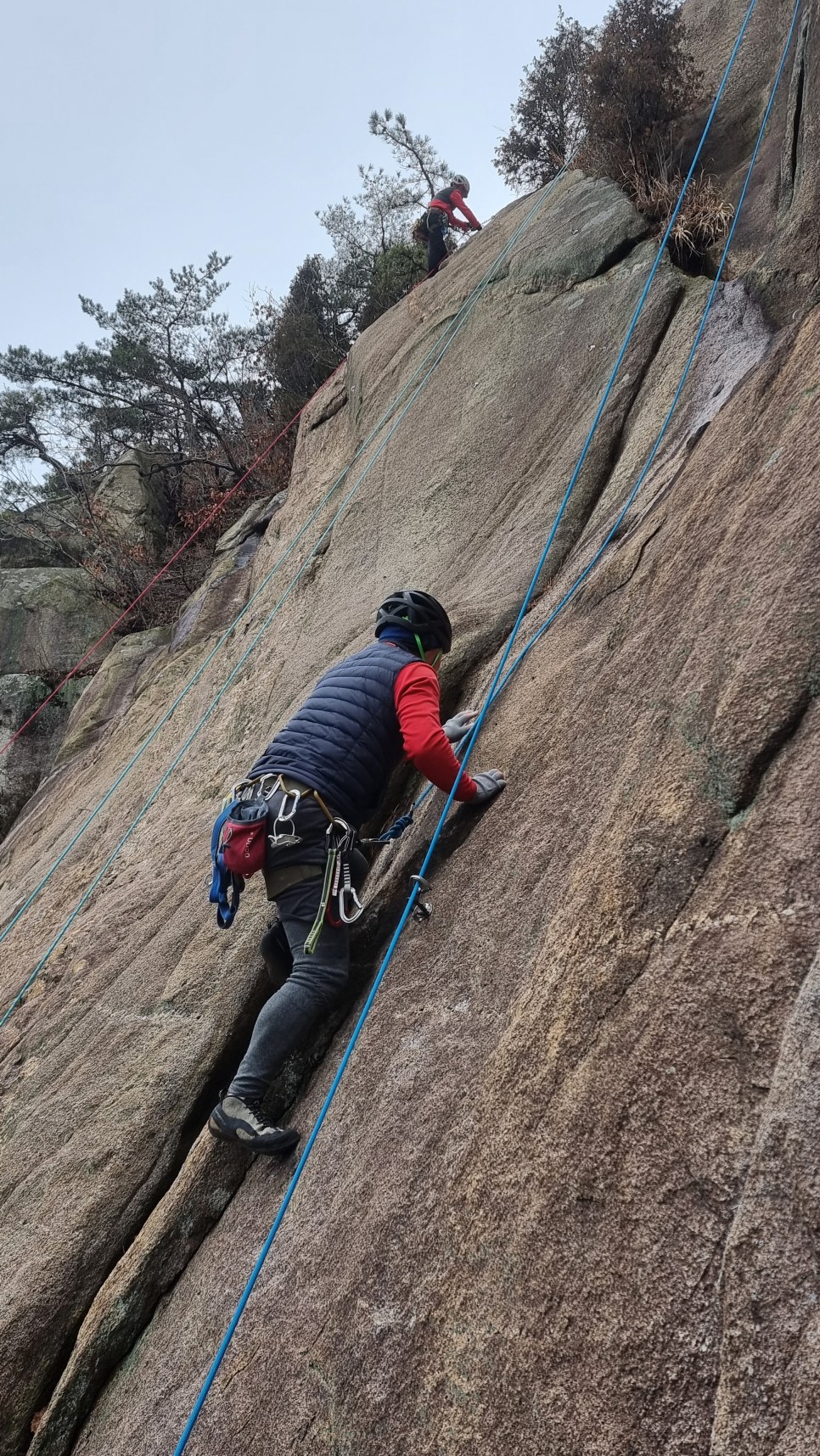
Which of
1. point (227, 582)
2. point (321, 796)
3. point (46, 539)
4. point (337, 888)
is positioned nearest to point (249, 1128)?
point (337, 888)

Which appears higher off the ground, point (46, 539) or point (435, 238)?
point (46, 539)

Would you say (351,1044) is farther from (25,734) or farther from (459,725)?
(25,734)

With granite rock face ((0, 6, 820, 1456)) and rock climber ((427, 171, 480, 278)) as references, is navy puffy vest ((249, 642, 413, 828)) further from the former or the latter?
rock climber ((427, 171, 480, 278))

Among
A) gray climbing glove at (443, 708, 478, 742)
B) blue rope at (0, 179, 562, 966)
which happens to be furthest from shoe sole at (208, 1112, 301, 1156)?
blue rope at (0, 179, 562, 966)

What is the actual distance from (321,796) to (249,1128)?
140 centimetres

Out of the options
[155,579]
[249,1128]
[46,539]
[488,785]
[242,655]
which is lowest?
[249,1128]

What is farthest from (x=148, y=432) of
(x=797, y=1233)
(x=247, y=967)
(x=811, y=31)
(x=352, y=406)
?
(x=797, y=1233)

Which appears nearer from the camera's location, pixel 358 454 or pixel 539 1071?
pixel 539 1071

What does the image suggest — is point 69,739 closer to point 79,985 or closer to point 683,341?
point 79,985

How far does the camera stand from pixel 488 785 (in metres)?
4.07

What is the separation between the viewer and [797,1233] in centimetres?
197

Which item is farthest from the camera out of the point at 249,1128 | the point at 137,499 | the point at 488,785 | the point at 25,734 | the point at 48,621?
the point at 137,499

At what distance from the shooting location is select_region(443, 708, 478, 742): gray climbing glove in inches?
185

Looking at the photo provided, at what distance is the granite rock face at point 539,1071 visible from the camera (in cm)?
218
